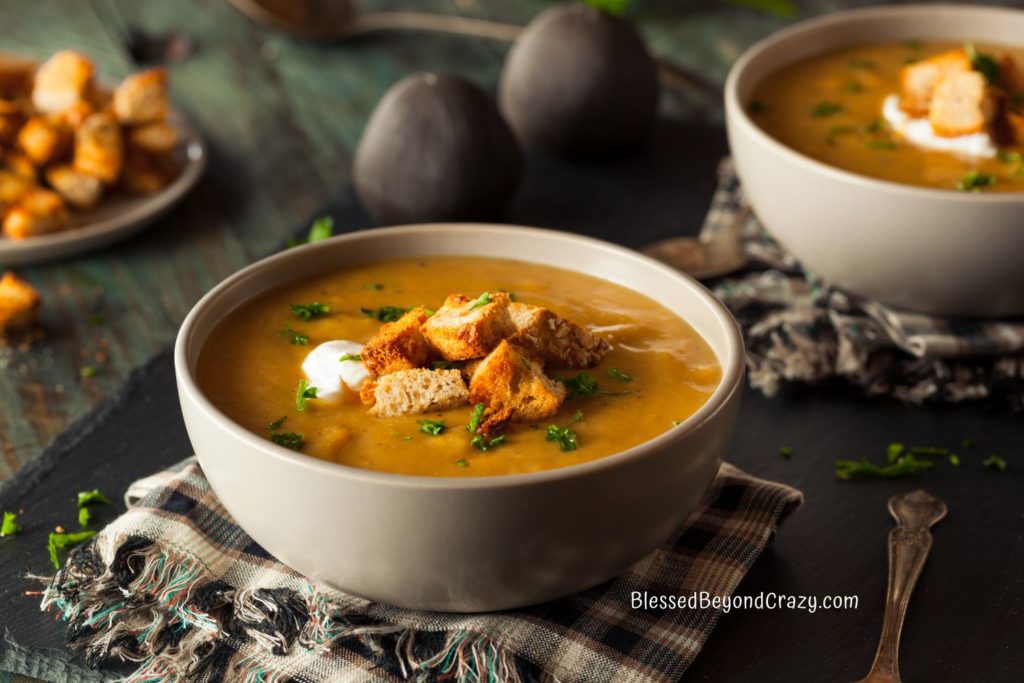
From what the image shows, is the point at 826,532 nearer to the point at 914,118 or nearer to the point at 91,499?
the point at 914,118

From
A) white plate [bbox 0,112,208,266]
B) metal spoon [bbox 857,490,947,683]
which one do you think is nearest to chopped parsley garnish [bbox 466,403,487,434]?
metal spoon [bbox 857,490,947,683]

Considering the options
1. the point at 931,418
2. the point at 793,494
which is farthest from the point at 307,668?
the point at 931,418

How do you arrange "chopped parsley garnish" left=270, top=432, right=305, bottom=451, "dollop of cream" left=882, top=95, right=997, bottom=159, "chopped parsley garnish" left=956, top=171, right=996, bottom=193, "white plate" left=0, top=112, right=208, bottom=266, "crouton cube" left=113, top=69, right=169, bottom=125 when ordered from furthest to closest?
1. "crouton cube" left=113, top=69, right=169, bottom=125
2. "white plate" left=0, top=112, right=208, bottom=266
3. "dollop of cream" left=882, top=95, right=997, bottom=159
4. "chopped parsley garnish" left=956, top=171, right=996, bottom=193
5. "chopped parsley garnish" left=270, top=432, right=305, bottom=451

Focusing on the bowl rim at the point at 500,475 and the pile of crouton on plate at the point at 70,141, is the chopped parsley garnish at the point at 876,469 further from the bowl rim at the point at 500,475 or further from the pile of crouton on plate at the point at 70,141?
the pile of crouton on plate at the point at 70,141

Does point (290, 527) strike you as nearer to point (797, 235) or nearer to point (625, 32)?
point (797, 235)

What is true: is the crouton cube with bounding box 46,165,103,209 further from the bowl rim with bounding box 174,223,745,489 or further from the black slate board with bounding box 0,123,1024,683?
the bowl rim with bounding box 174,223,745,489

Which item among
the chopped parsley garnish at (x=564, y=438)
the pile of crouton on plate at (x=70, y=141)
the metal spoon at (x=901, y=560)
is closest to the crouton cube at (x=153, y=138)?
the pile of crouton on plate at (x=70, y=141)
